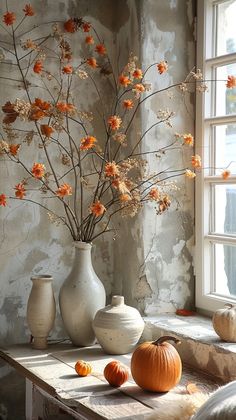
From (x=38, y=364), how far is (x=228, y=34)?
1.87m

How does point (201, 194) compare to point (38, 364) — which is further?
point (201, 194)

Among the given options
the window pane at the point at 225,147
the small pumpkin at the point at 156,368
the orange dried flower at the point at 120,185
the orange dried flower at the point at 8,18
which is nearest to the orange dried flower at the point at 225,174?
the window pane at the point at 225,147

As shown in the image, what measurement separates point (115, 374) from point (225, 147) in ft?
4.31

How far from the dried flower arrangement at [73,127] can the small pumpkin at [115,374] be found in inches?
29.5

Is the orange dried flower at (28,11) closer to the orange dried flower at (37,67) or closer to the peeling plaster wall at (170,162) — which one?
the orange dried flower at (37,67)

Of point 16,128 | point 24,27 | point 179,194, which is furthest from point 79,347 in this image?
point 24,27

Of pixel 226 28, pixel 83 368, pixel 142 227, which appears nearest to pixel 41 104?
pixel 142 227

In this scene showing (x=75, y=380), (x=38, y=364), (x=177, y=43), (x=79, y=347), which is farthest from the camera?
(x=177, y=43)

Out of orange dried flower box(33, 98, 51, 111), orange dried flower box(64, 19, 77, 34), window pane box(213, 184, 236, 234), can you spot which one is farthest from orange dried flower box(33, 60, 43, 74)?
window pane box(213, 184, 236, 234)

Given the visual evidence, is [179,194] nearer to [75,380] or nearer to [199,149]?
[199,149]

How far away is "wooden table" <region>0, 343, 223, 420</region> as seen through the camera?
7.55 feet

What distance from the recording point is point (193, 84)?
3281mm

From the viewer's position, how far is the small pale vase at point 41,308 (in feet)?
9.78

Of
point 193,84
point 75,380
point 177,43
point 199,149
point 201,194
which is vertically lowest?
point 75,380
